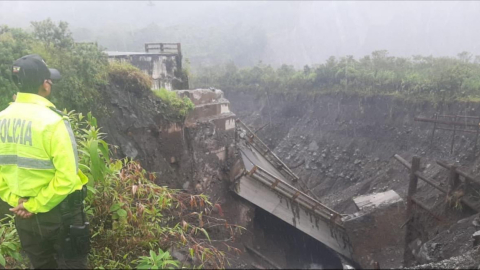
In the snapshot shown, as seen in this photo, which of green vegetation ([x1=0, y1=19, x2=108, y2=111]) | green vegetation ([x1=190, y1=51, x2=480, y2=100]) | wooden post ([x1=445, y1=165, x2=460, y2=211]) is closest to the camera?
green vegetation ([x1=0, y1=19, x2=108, y2=111])

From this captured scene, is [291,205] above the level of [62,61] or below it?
below

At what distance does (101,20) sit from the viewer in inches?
2306

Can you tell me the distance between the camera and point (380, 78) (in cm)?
1661

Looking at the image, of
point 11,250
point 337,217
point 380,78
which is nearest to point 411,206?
point 337,217

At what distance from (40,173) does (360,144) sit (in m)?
15.3

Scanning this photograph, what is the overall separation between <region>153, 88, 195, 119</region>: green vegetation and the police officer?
548 cm

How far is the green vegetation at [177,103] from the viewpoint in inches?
307

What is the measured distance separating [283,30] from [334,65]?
117 ft

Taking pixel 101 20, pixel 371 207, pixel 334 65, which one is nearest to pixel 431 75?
pixel 334 65

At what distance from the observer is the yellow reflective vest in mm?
2053

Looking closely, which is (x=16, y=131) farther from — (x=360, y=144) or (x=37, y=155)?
(x=360, y=144)

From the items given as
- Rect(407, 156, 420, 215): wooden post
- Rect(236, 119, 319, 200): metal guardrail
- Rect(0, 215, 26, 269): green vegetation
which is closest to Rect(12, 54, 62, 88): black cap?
Rect(0, 215, 26, 269): green vegetation

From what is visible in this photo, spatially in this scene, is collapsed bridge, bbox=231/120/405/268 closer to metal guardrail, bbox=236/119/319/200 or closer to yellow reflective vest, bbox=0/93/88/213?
metal guardrail, bbox=236/119/319/200

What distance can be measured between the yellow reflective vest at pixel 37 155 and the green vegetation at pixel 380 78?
1362cm
